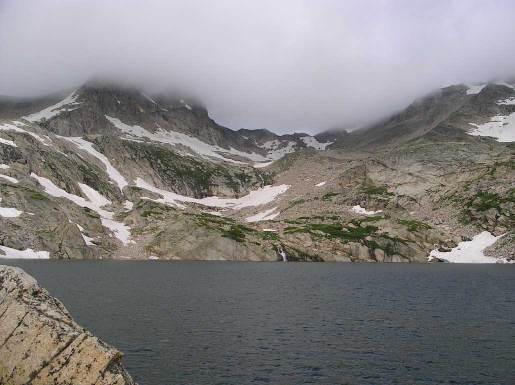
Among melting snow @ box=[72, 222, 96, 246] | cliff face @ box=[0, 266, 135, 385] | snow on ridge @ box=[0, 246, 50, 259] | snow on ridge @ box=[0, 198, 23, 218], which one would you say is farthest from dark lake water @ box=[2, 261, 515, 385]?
snow on ridge @ box=[0, 198, 23, 218]

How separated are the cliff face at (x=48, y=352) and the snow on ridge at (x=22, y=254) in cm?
15819

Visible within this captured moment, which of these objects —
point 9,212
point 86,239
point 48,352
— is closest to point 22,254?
point 9,212

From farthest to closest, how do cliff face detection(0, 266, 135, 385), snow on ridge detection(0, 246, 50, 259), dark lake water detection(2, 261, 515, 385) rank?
snow on ridge detection(0, 246, 50, 259) < dark lake water detection(2, 261, 515, 385) < cliff face detection(0, 266, 135, 385)

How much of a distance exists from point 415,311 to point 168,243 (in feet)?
480

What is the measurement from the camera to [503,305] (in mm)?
69000

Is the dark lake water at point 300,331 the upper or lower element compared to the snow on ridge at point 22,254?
upper

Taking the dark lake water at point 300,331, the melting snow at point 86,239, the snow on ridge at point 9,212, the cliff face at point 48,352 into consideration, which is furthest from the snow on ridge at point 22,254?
the cliff face at point 48,352

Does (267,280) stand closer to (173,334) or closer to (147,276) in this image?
(147,276)

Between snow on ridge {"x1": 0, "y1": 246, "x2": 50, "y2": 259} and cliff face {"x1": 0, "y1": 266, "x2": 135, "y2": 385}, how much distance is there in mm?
158193

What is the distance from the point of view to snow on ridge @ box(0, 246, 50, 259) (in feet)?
540

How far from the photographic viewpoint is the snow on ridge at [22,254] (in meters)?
165

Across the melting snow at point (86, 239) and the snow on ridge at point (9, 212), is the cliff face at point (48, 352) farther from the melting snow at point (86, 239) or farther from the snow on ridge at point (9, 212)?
the snow on ridge at point (9, 212)

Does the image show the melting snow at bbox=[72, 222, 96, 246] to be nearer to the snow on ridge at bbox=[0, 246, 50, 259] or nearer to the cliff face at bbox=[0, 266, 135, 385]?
the snow on ridge at bbox=[0, 246, 50, 259]

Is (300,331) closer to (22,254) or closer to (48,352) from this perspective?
(48,352)
